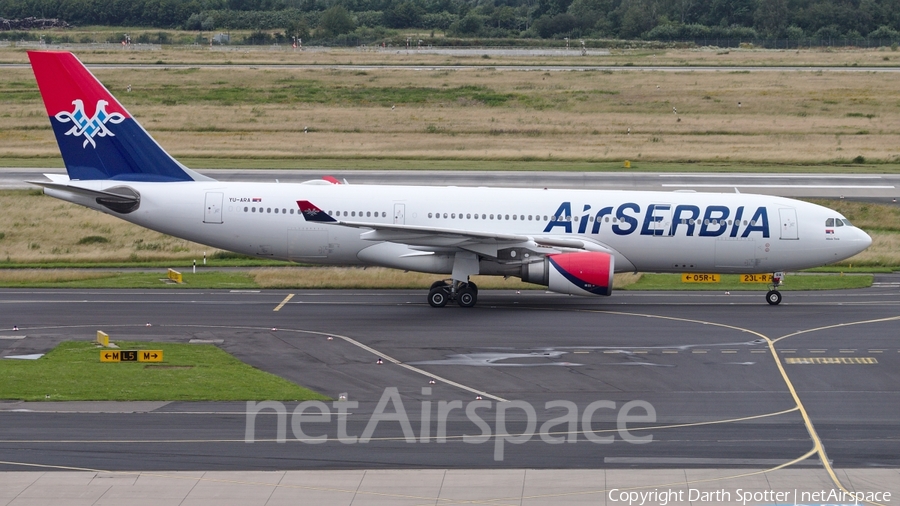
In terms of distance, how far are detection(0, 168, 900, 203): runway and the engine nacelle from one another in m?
22.5

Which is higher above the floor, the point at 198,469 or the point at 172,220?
the point at 172,220

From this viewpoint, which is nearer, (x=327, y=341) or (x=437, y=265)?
(x=327, y=341)

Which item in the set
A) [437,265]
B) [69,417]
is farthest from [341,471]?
[437,265]

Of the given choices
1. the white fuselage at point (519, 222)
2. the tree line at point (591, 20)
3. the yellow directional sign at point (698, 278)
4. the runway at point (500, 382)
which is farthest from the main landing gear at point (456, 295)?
the tree line at point (591, 20)

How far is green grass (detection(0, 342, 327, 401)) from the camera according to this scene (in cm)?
2470

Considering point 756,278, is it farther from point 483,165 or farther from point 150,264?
point 483,165

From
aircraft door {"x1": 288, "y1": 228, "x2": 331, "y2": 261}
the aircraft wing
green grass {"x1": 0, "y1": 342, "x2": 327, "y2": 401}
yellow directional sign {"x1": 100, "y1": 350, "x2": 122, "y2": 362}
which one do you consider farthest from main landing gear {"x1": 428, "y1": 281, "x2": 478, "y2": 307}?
yellow directional sign {"x1": 100, "y1": 350, "x2": 122, "y2": 362}

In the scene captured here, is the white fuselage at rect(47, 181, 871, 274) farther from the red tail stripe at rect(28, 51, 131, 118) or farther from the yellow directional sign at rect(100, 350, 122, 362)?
the yellow directional sign at rect(100, 350, 122, 362)

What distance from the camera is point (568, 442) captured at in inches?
834

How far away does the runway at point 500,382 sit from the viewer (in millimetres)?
20484

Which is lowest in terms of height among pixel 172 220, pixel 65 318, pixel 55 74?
pixel 65 318

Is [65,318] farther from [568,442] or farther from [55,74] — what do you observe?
[568,442]

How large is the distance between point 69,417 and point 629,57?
132 meters

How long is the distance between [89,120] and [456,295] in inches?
562
